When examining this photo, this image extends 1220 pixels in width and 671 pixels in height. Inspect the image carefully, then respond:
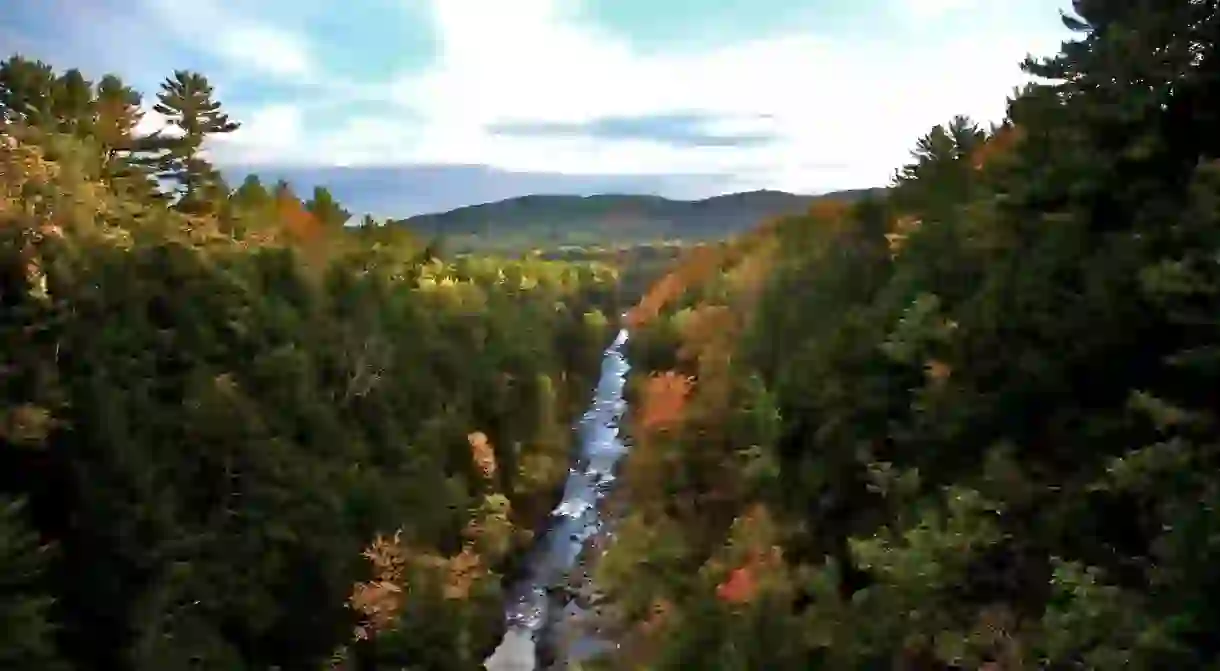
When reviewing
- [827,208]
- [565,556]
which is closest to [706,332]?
[827,208]

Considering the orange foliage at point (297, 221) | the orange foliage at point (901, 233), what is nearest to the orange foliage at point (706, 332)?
the orange foliage at point (901, 233)

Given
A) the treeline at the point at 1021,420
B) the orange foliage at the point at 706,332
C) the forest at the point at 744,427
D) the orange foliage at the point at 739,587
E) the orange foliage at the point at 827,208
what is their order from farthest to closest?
the orange foliage at the point at 706,332, the orange foliage at the point at 827,208, the orange foliage at the point at 739,587, the forest at the point at 744,427, the treeline at the point at 1021,420

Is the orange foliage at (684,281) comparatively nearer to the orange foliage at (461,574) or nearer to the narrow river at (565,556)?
the narrow river at (565,556)

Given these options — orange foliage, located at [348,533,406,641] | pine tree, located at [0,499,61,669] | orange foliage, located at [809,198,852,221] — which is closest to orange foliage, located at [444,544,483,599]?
orange foliage, located at [348,533,406,641]

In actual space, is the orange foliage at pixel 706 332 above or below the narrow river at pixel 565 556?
above

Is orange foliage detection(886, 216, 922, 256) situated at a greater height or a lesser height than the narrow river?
greater

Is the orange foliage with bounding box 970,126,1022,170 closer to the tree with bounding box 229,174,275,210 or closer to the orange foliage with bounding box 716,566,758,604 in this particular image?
the orange foliage with bounding box 716,566,758,604
